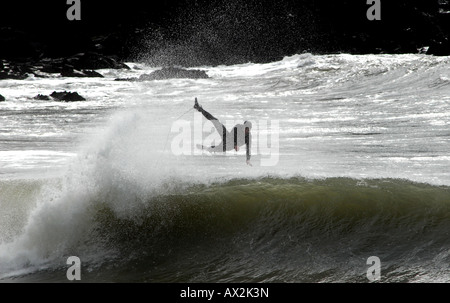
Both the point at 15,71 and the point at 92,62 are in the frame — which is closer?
the point at 15,71

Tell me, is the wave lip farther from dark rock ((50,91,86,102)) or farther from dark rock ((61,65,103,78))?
dark rock ((61,65,103,78))

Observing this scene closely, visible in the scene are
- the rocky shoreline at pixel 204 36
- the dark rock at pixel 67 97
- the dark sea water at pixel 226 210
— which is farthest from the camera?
the rocky shoreline at pixel 204 36

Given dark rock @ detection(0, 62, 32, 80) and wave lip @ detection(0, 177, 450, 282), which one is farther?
dark rock @ detection(0, 62, 32, 80)

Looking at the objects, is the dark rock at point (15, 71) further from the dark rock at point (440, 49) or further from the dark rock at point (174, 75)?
the dark rock at point (440, 49)

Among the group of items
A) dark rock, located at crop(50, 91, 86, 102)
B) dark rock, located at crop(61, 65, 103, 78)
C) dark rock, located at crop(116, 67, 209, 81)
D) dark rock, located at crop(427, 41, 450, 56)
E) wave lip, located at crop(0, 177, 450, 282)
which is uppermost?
dark rock, located at crop(427, 41, 450, 56)

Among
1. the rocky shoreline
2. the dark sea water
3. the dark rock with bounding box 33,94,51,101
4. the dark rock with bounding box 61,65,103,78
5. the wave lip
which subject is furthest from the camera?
the rocky shoreline

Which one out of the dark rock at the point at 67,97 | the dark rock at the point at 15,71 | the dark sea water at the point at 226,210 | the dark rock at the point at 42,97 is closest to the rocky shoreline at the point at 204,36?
the dark rock at the point at 15,71

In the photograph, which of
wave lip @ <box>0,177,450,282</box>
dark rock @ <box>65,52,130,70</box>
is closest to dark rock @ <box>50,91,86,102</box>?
dark rock @ <box>65,52,130,70</box>

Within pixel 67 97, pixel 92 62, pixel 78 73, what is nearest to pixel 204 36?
pixel 92 62

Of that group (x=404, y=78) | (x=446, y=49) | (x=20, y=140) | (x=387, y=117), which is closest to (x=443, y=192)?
(x=387, y=117)

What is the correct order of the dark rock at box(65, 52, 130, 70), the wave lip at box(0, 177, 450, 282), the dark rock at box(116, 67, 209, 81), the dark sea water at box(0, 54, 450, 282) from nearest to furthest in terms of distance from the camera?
the wave lip at box(0, 177, 450, 282)
the dark sea water at box(0, 54, 450, 282)
the dark rock at box(116, 67, 209, 81)
the dark rock at box(65, 52, 130, 70)

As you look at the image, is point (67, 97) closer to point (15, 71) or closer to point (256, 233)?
point (15, 71)

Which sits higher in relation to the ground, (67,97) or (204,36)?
(204,36)

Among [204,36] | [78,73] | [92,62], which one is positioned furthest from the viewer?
[204,36]
